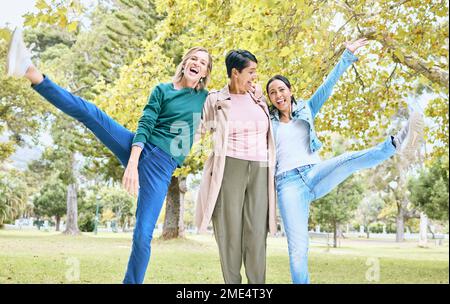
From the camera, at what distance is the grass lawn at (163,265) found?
199 inches

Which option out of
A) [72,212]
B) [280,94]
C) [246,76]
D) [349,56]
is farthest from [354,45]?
[72,212]

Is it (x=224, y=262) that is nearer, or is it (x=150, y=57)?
(x=224, y=262)

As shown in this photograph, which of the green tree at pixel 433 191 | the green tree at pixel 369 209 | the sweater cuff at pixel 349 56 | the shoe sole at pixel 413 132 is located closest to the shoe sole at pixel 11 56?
the sweater cuff at pixel 349 56

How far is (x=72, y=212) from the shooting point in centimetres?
1016

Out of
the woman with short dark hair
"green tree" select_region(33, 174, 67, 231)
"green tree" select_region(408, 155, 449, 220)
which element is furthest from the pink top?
"green tree" select_region(33, 174, 67, 231)

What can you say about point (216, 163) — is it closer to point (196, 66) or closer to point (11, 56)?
point (196, 66)

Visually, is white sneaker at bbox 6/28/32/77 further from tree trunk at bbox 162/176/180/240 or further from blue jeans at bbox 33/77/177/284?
tree trunk at bbox 162/176/180/240

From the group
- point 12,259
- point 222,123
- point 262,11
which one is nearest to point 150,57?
point 262,11

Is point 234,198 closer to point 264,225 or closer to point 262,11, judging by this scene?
point 264,225

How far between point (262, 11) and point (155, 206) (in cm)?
188

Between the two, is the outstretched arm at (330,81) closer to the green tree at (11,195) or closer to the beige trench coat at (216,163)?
the beige trench coat at (216,163)

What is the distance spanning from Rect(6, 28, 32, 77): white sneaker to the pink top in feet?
2.67

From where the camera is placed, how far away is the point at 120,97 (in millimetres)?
5133

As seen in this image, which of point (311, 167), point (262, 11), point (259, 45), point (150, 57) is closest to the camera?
point (311, 167)
